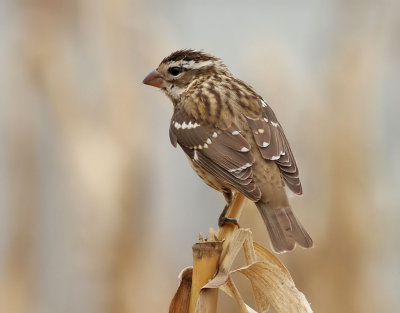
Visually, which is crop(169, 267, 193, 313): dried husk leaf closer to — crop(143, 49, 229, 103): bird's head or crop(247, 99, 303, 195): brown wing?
crop(247, 99, 303, 195): brown wing

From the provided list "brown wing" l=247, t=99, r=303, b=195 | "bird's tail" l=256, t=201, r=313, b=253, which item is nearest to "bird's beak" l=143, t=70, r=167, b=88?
"brown wing" l=247, t=99, r=303, b=195

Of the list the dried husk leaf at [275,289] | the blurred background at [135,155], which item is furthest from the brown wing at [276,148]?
the dried husk leaf at [275,289]

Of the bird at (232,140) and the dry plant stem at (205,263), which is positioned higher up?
the bird at (232,140)

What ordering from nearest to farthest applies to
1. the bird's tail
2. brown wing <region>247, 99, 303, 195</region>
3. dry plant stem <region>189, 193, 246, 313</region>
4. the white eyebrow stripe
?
dry plant stem <region>189, 193, 246, 313</region>, the bird's tail, brown wing <region>247, 99, 303, 195</region>, the white eyebrow stripe

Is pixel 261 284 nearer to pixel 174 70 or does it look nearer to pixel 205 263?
pixel 205 263

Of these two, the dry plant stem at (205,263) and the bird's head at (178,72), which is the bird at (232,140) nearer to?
the bird's head at (178,72)

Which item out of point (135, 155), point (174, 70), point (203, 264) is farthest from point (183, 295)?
point (174, 70)

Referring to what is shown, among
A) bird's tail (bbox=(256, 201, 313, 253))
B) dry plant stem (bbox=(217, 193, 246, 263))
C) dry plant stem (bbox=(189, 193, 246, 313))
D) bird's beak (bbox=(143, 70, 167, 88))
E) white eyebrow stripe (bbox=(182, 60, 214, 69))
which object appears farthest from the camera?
white eyebrow stripe (bbox=(182, 60, 214, 69))
